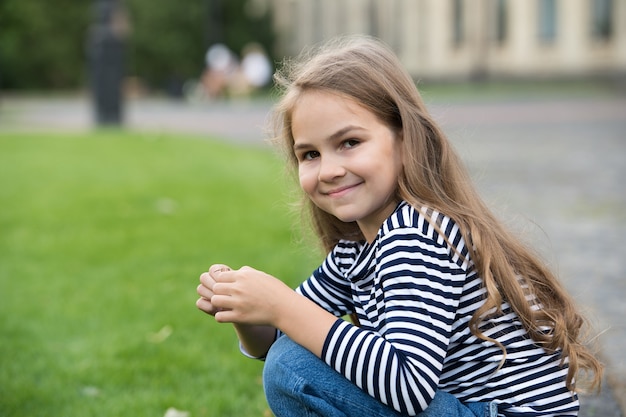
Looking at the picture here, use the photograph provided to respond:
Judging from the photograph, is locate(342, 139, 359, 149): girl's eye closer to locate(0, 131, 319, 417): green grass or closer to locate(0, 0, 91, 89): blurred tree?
locate(0, 131, 319, 417): green grass

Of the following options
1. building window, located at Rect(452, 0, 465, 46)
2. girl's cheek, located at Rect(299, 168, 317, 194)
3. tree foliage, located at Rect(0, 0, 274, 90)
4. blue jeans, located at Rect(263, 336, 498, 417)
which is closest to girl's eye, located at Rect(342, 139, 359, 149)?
girl's cheek, located at Rect(299, 168, 317, 194)

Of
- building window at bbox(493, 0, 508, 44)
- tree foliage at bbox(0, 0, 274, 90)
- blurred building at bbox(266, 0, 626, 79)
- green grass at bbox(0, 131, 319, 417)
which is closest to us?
green grass at bbox(0, 131, 319, 417)

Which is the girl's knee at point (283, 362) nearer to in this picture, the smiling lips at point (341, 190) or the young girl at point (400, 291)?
the young girl at point (400, 291)

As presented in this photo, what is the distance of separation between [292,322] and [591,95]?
22257 millimetres

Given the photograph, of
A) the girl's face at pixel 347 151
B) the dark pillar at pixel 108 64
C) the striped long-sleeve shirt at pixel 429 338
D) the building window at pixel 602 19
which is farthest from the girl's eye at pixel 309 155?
the building window at pixel 602 19

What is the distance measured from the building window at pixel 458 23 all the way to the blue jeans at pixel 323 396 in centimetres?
3446

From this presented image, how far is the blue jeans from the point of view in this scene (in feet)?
6.46

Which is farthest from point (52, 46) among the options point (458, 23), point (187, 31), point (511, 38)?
Result: point (511, 38)

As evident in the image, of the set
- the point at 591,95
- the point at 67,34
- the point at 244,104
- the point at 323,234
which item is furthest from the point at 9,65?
the point at 323,234

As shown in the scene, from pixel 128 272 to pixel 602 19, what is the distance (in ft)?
96.4

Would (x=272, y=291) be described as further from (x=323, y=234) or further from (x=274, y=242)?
(x=274, y=242)

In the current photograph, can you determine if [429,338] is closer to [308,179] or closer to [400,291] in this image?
[400,291]

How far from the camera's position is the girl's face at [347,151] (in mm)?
2033

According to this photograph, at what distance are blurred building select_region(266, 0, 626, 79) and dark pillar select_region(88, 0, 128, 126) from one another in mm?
18458
